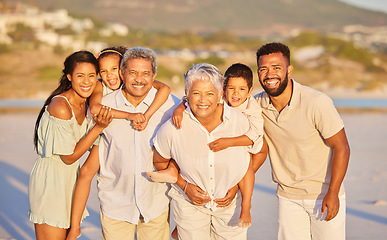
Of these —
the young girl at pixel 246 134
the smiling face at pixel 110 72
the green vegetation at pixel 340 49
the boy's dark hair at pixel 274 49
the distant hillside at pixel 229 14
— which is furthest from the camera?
the distant hillside at pixel 229 14

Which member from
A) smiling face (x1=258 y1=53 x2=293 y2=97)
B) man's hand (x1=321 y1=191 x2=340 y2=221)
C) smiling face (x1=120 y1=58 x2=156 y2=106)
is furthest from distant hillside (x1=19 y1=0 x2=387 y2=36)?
smiling face (x1=120 y1=58 x2=156 y2=106)

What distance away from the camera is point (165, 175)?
3.39m

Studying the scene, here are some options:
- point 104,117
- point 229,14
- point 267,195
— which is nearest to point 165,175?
point 104,117

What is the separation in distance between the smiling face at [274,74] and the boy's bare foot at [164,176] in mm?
991

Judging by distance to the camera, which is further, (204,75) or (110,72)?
(110,72)

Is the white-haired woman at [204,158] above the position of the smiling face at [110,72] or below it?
below

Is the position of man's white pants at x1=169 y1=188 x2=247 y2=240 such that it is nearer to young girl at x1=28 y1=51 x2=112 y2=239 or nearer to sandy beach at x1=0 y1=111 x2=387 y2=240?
young girl at x1=28 y1=51 x2=112 y2=239

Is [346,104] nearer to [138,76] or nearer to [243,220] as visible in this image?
Result: [243,220]

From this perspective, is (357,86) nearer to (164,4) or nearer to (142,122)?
(142,122)

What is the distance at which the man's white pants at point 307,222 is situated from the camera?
3680 millimetres

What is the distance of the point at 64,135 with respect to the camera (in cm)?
345

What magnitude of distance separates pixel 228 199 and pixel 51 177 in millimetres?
1359

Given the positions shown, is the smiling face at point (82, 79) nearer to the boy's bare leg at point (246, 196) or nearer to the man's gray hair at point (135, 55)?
the man's gray hair at point (135, 55)

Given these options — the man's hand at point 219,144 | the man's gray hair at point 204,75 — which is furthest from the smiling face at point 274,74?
the man's hand at point 219,144
